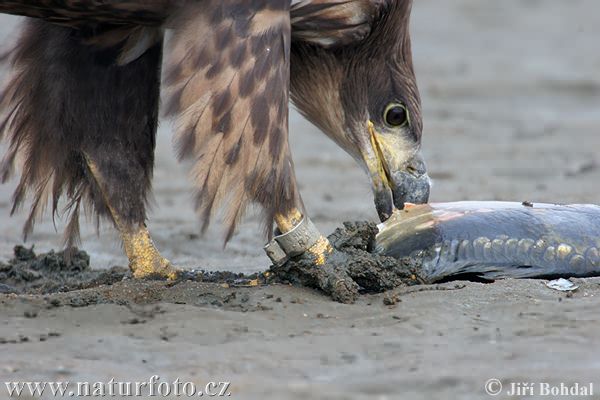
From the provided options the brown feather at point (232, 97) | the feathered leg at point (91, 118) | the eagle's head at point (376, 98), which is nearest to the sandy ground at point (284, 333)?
the brown feather at point (232, 97)

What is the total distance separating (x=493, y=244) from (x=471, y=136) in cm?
A: 590

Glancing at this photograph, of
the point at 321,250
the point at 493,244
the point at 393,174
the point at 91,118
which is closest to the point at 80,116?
the point at 91,118

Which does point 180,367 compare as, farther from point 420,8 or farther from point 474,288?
point 420,8

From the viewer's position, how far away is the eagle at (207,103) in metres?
5.19

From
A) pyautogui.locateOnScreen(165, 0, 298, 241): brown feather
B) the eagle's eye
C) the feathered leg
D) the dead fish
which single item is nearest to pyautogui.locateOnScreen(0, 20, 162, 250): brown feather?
the feathered leg

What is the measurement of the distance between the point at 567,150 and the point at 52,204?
5540 mm

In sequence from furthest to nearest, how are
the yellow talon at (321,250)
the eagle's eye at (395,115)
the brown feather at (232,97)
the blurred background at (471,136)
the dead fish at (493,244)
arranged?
the blurred background at (471,136) < the eagle's eye at (395,115) < the dead fish at (493,244) < the yellow talon at (321,250) < the brown feather at (232,97)

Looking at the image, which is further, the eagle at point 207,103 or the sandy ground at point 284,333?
the eagle at point 207,103

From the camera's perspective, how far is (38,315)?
492cm

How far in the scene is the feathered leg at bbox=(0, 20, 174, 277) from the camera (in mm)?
5812

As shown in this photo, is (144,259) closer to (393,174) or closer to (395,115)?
(393,174)

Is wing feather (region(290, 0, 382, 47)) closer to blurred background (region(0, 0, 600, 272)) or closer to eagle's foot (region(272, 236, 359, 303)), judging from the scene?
blurred background (region(0, 0, 600, 272))

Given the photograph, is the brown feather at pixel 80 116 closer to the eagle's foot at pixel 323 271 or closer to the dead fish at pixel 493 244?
the eagle's foot at pixel 323 271

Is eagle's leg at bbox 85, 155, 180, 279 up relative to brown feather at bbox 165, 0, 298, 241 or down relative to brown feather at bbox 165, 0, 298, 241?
down
